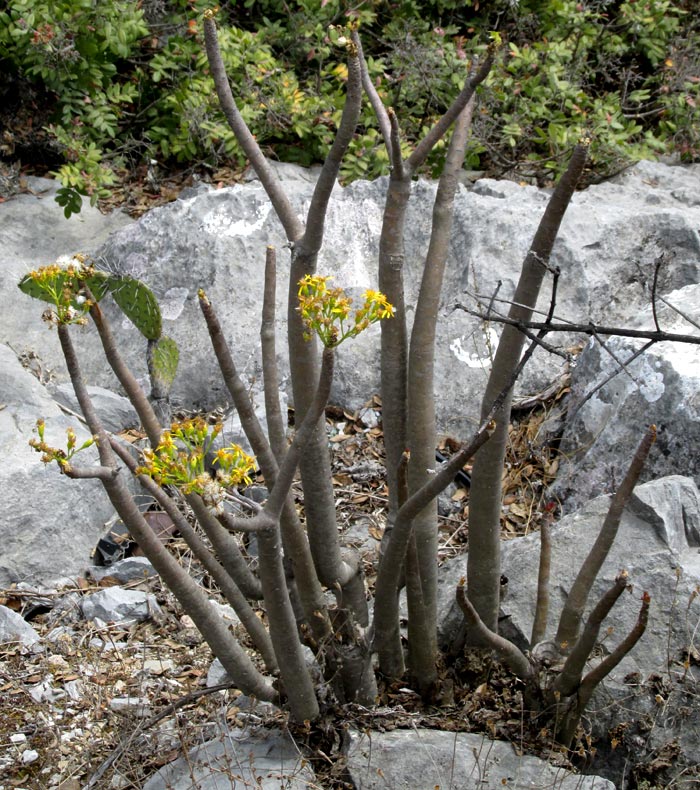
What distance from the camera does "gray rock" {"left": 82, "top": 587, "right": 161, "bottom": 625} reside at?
3359mm

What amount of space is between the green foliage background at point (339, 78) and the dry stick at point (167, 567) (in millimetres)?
3795

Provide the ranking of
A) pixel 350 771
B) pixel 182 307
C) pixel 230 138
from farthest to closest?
pixel 230 138 → pixel 182 307 → pixel 350 771

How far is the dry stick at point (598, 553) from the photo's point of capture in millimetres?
2160

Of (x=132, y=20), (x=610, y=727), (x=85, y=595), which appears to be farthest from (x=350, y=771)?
(x=132, y=20)

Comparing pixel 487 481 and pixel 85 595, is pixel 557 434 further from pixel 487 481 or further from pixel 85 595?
pixel 85 595

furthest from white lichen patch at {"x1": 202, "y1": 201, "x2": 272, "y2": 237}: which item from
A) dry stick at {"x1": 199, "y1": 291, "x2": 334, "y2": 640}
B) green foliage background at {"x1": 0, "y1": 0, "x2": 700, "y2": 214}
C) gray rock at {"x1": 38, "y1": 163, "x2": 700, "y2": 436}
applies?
dry stick at {"x1": 199, "y1": 291, "x2": 334, "y2": 640}

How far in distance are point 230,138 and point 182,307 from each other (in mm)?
1495

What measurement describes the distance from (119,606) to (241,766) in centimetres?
127

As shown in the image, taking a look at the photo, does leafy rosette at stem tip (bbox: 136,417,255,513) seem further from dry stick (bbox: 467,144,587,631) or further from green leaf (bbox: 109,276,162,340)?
green leaf (bbox: 109,276,162,340)

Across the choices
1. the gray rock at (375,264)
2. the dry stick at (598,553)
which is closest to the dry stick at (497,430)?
the dry stick at (598,553)

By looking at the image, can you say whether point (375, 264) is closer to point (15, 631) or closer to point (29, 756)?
point (15, 631)

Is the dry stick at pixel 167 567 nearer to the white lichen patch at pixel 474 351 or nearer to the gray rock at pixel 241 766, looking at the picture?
the gray rock at pixel 241 766

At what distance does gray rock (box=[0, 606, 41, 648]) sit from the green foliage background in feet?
9.68

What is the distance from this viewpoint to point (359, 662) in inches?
93.9
